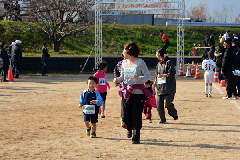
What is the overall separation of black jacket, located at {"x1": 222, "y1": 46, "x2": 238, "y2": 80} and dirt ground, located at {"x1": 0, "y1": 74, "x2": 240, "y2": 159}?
0.93 m

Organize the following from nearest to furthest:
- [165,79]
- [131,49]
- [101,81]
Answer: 1. [131,49]
2. [165,79]
3. [101,81]

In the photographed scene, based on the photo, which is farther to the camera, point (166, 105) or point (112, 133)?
point (166, 105)

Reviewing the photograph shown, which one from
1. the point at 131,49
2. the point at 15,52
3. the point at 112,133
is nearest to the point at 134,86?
the point at 131,49

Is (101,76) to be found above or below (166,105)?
above

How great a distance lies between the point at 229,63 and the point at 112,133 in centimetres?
666

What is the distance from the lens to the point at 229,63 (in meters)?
13.0

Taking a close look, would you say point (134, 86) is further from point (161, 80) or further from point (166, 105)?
point (166, 105)

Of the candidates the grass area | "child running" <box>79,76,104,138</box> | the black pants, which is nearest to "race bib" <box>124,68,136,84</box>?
the black pants

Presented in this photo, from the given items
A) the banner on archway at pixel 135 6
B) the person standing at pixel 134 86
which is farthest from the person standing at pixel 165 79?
the banner on archway at pixel 135 6

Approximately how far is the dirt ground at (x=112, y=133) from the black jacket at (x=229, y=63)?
928mm

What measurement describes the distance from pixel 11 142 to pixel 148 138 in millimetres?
2586

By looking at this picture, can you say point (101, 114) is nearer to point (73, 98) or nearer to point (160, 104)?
point (160, 104)

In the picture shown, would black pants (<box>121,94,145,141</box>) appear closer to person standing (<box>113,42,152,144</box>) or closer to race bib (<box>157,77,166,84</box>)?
person standing (<box>113,42,152,144</box>)

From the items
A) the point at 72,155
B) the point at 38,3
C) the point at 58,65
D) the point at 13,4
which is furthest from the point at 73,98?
the point at 13,4
